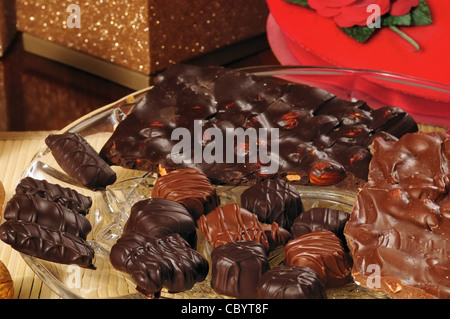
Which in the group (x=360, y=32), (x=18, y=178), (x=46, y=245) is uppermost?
(x=360, y=32)

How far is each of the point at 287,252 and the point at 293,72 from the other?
0.44 meters

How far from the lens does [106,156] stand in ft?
3.16

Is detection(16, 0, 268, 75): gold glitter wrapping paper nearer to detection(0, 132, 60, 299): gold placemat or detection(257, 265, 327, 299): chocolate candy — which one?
detection(0, 132, 60, 299): gold placemat

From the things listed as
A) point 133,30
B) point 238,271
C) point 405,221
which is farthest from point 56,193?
point 133,30

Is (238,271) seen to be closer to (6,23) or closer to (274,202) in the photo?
(274,202)

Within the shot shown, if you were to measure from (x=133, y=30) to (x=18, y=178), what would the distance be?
40cm

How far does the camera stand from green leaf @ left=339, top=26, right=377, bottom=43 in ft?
3.79

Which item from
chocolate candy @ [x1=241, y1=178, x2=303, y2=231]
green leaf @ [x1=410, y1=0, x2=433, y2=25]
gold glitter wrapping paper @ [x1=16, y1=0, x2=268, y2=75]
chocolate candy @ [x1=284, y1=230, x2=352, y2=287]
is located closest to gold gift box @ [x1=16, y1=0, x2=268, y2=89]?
gold glitter wrapping paper @ [x1=16, y1=0, x2=268, y2=75]

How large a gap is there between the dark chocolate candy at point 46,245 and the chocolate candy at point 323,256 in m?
0.23

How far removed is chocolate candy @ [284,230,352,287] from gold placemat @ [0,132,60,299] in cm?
29

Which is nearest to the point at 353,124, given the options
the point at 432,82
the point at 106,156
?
the point at 432,82

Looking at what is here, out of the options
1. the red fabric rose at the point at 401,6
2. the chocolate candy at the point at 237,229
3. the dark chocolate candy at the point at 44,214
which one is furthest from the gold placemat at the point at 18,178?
the red fabric rose at the point at 401,6

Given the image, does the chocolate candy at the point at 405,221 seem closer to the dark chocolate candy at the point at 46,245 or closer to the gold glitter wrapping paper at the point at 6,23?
the dark chocolate candy at the point at 46,245

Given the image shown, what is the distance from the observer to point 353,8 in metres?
1.15
